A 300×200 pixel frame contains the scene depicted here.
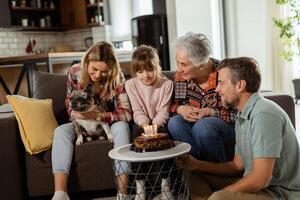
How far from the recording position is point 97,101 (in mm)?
2406

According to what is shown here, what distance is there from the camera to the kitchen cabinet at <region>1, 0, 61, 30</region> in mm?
6941

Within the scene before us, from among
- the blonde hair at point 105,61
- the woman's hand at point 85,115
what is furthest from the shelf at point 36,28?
the woman's hand at point 85,115

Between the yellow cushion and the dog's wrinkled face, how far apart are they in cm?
21

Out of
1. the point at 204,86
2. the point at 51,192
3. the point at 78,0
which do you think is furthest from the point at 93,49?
the point at 78,0

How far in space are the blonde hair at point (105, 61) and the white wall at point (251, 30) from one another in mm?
4051

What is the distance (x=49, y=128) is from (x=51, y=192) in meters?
0.37

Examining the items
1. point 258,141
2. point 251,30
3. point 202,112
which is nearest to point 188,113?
point 202,112

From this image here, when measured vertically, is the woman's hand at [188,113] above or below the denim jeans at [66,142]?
above

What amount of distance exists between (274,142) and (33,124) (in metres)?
1.42

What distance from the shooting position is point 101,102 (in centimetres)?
242

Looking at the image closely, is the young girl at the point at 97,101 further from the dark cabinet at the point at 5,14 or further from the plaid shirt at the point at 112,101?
the dark cabinet at the point at 5,14

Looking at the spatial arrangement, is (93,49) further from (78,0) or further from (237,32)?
(78,0)

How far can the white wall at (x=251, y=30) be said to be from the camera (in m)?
6.01

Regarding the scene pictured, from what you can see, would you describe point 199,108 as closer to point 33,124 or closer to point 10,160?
point 33,124
